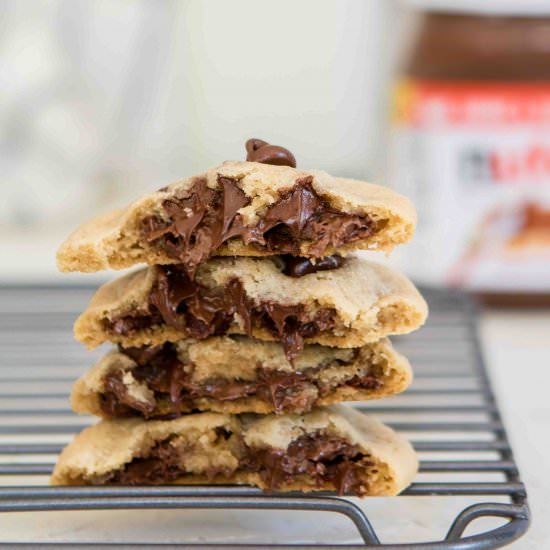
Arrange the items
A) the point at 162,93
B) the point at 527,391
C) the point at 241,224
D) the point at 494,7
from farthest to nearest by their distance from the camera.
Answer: the point at 162,93
the point at 494,7
the point at 527,391
the point at 241,224

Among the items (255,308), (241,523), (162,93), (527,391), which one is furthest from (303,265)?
(162,93)

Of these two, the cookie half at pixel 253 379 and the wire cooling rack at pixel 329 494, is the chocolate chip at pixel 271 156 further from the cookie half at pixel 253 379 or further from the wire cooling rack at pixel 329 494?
the wire cooling rack at pixel 329 494

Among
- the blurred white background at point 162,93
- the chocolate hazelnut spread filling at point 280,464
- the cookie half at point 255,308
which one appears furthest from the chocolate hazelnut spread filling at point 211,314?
the blurred white background at point 162,93

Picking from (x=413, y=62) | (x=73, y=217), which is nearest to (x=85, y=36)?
(x=73, y=217)

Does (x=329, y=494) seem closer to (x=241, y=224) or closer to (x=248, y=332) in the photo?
(x=248, y=332)

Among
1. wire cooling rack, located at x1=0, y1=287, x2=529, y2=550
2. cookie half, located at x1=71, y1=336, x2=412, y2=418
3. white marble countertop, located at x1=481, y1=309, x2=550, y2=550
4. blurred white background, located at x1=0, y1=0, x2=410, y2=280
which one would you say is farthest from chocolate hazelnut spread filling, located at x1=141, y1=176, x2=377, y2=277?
blurred white background, located at x1=0, y1=0, x2=410, y2=280
